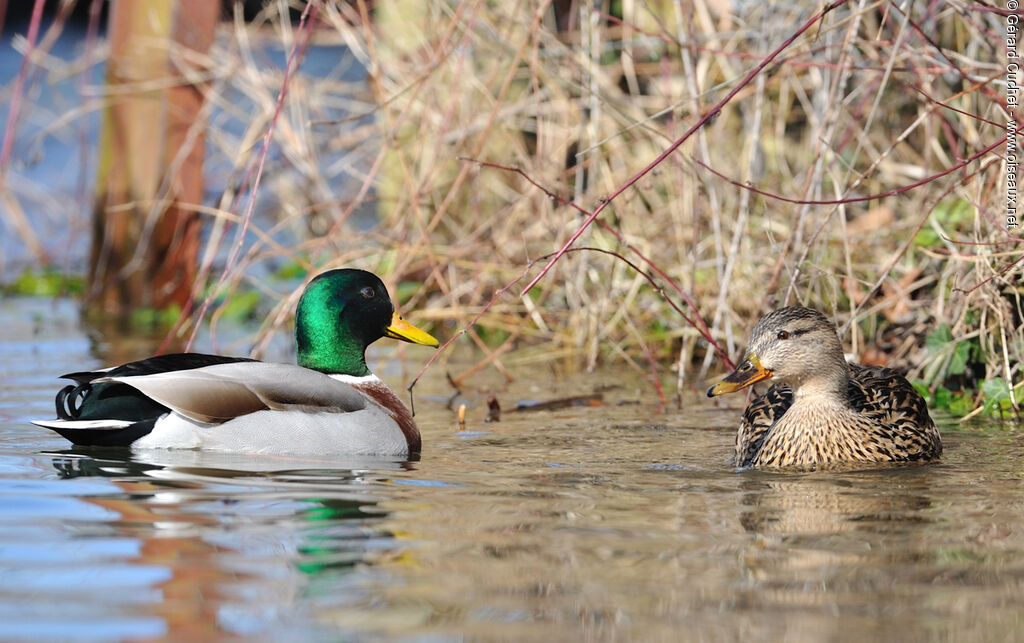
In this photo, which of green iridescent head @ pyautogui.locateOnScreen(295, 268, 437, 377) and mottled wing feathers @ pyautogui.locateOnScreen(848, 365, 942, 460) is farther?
green iridescent head @ pyautogui.locateOnScreen(295, 268, 437, 377)

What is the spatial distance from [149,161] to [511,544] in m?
6.35

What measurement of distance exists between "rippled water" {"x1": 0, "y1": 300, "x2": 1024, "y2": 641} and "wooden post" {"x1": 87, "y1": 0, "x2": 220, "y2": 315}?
4.16 meters

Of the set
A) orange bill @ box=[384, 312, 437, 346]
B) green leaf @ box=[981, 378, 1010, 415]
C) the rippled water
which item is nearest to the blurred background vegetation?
green leaf @ box=[981, 378, 1010, 415]

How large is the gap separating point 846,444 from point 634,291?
97.1 inches

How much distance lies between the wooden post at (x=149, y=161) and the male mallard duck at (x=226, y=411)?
3.93 metres

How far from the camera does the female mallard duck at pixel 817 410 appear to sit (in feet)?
17.6

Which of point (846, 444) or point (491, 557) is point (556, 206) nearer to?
point (846, 444)

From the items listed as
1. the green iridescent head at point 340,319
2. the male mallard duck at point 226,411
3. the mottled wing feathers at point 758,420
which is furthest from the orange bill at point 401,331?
the mottled wing feathers at point 758,420

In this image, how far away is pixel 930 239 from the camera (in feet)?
24.0

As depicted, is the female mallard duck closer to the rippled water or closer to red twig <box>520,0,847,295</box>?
the rippled water

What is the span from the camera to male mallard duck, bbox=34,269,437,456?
530cm

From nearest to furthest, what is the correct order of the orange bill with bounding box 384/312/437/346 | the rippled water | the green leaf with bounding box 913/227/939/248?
1. the rippled water
2. the orange bill with bounding box 384/312/437/346
3. the green leaf with bounding box 913/227/939/248

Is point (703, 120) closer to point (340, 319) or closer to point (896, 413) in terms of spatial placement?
point (896, 413)

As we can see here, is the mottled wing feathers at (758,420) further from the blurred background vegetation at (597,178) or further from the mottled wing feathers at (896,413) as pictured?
the blurred background vegetation at (597,178)
